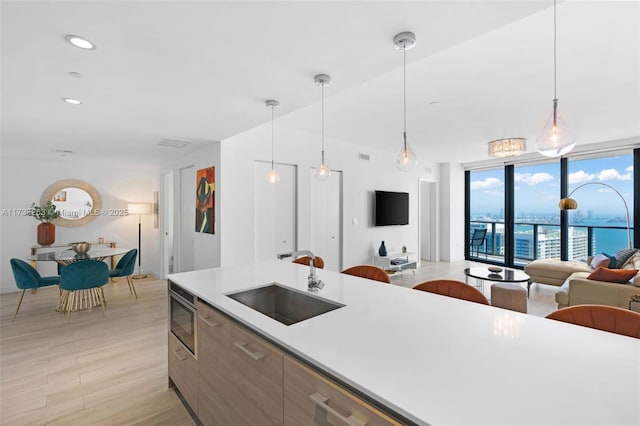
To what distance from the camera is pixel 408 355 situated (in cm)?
108

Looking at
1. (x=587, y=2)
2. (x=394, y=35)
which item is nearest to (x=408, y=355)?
(x=394, y=35)

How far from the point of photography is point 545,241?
6.98 meters

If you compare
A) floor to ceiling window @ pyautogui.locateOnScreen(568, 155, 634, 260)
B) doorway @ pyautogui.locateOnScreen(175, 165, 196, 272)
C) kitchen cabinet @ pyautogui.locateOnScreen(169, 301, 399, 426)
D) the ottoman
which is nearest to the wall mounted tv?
the ottoman

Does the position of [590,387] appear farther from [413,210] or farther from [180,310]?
[413,210]

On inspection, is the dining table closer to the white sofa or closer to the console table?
the console table

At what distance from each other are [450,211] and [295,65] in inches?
273

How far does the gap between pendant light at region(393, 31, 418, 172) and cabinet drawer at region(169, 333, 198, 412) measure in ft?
6.68

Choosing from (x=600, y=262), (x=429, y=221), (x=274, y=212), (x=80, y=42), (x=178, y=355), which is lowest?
(x=178, y=355)

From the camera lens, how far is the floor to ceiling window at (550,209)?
5.95 metres

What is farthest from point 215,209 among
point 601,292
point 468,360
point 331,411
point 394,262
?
point 601,292

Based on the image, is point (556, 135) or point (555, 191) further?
point (555, 191)

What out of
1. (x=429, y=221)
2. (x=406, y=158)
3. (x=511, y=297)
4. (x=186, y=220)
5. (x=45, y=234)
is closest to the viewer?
Answer: (x=406, y=158)

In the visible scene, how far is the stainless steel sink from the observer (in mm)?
1869

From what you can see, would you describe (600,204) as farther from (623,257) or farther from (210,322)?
(210,322)
